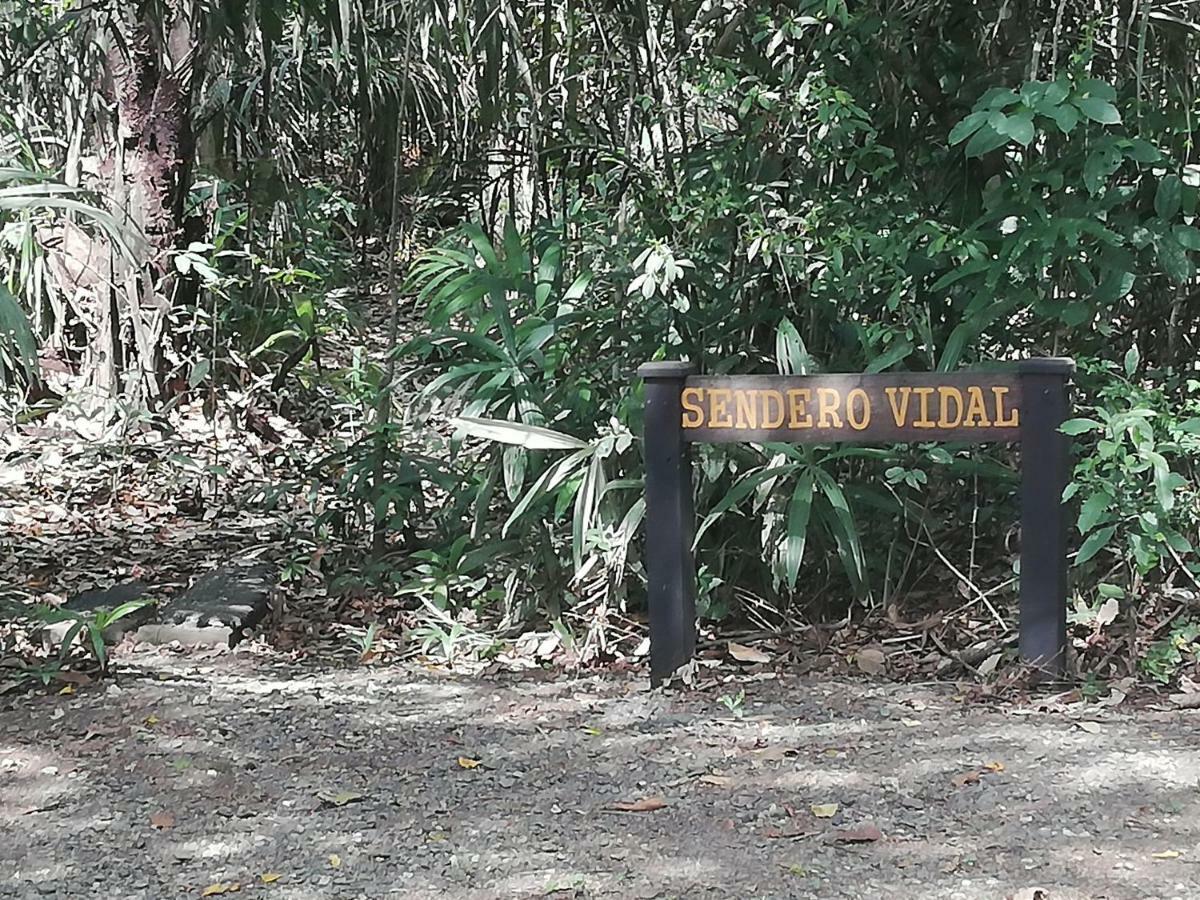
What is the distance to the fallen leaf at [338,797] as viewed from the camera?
3334 millimetres

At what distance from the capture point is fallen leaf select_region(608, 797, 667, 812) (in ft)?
10.7

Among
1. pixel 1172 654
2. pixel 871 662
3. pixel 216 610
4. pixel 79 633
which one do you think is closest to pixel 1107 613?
pixel 1172 654

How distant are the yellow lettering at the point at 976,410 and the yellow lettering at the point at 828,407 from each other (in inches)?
13.1

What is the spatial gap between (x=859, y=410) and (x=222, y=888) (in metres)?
2.03

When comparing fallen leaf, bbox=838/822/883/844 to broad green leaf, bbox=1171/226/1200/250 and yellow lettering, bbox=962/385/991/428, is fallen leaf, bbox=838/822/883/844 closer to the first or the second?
yellow lettering, bbox=962/385/991/428

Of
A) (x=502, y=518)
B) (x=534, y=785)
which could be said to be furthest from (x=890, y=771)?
(x=502, y=518)

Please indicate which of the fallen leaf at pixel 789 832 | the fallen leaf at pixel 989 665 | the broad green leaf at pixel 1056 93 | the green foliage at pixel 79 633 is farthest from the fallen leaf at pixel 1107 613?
the green foliage at pixel 79 633

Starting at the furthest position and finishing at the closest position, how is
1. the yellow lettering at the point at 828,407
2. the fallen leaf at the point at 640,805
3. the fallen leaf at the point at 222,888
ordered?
the yellow lettering at the point at 828,407 < the fallen leaf at the point at 640,805 < the fallen leaf at the point at 222,888

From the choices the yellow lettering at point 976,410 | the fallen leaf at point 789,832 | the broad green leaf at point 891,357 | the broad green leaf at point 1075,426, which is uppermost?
the broad green leaf at point 891,357

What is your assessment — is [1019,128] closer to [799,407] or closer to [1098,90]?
[1098,90]

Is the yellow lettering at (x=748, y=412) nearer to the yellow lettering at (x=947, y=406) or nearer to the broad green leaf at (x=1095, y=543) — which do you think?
the yellow lettering at (x=947, y=406)

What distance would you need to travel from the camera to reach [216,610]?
499 centimetres

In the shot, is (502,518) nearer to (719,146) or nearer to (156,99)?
(719,146)

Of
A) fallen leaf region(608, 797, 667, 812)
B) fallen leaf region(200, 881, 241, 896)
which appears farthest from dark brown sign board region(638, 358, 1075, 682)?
fallen leaf region(200, 881, 241, 896)
